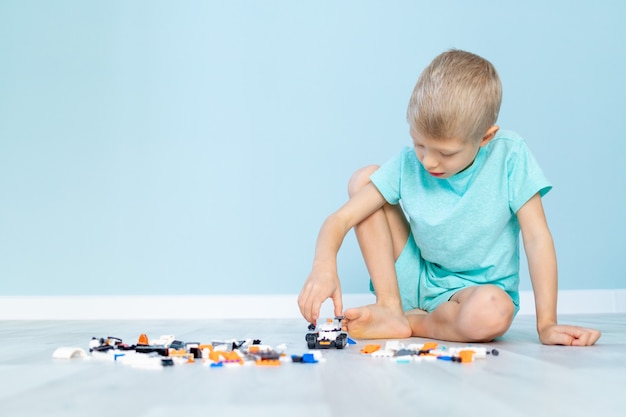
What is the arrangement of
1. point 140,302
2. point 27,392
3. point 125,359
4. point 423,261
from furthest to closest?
point 140,302 < point 423,261 < point 125,359 < point 27,392

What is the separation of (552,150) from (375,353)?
1.77m

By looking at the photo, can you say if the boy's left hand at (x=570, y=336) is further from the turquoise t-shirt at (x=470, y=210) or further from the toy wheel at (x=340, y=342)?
the toy wheel at (x=340, y=342)

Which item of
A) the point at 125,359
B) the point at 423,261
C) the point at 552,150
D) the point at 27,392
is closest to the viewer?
the point at 27,392

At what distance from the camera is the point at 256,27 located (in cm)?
260

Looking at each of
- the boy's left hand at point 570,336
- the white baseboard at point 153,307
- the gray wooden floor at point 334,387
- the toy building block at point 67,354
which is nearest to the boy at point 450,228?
the boy's left hand at point 570,336

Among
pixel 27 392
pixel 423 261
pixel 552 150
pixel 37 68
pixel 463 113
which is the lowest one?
pixel 27 392

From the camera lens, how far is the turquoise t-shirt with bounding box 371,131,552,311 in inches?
55.1

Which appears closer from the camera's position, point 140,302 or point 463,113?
point 463,113

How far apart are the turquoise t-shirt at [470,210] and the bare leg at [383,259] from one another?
5cm

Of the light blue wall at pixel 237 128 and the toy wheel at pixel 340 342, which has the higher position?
the light blue wall at pixel 237 128

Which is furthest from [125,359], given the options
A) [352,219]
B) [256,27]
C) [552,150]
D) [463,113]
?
[552,150]

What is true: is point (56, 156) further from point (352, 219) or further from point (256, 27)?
point (352, 219)

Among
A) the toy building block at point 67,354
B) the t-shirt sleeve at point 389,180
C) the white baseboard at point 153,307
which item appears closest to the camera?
the toy building block at point 67,354

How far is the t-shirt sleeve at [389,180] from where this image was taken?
1498mm
